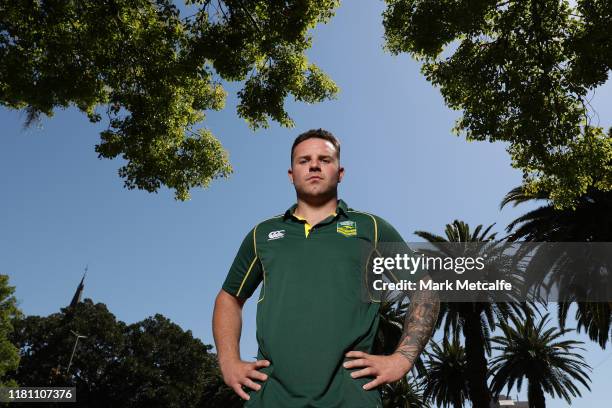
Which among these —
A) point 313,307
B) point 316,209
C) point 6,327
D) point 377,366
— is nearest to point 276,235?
point 316,209

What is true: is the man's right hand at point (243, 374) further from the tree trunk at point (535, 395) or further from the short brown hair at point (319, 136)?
the tree trunk at point (535, 395)

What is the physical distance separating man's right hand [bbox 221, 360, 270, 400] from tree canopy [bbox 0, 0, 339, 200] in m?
9.05

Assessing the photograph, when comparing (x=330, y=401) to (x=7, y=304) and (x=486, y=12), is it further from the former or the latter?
(x=7, y=304)

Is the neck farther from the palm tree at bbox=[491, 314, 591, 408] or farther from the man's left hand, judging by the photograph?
the palm tree at bbox=[491, 314, 591, 408]

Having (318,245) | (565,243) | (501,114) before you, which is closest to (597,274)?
(565,243)

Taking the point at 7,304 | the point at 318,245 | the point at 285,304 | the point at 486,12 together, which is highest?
the point at 486,12

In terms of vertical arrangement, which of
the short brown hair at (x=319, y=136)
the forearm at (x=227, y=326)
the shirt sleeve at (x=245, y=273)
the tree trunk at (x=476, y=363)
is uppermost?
the tree trunk at (x=476, y=363)

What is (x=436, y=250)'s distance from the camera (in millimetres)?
28750

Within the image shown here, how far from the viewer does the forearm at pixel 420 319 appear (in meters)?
2.57

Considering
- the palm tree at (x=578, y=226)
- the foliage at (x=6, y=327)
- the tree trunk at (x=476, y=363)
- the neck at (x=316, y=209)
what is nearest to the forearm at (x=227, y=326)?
the neck at (x=316, y=209)

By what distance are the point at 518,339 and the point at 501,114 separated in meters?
36.0

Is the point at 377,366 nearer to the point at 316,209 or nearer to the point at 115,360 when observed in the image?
the point at 316,209

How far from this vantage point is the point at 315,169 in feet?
8.85

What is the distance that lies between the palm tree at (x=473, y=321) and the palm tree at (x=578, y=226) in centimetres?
453
